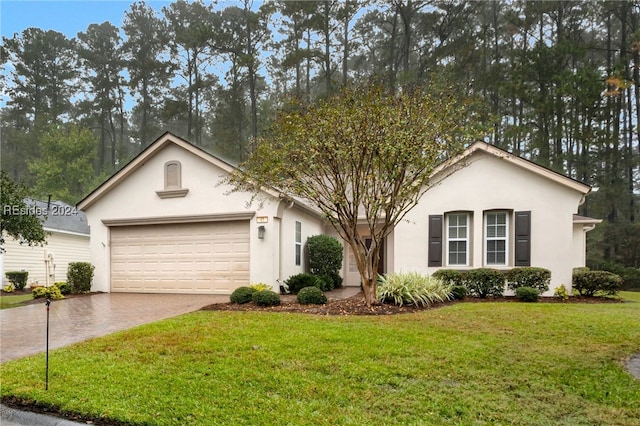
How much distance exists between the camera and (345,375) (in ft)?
14.1

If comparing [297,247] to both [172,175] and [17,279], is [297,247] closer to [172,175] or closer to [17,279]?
[172,175]

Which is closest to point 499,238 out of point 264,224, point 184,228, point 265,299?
point 264,224

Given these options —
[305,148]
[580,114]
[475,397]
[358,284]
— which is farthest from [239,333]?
[580,114]

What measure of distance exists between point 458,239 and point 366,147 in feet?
18.0

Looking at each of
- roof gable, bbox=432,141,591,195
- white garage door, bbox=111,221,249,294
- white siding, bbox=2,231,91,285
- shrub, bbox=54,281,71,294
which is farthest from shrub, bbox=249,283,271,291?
white siding, bbox=2,231,91,285

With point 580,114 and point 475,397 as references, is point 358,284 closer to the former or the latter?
point 475,397

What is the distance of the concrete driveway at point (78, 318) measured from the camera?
6.08 m

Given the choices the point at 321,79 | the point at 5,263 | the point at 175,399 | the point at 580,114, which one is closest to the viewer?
the point at 175,399

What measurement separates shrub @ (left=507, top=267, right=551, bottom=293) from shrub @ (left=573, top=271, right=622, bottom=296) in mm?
1153

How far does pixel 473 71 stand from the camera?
24.2 meters

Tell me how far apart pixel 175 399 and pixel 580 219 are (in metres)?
13.9

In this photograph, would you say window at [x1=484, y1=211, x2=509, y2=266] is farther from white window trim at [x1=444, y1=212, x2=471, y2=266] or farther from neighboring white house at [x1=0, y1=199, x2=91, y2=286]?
neighboring white house at [x1=0, y1=199, x2=91, y2=286]

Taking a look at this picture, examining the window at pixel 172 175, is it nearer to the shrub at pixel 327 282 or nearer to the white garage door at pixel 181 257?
the white garage door at pixel 181 257

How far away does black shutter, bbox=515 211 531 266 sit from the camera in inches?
449
